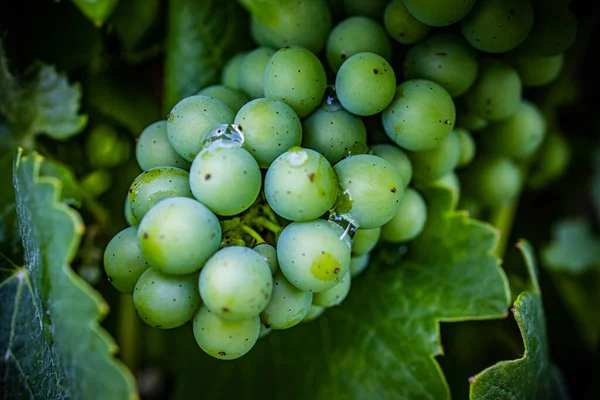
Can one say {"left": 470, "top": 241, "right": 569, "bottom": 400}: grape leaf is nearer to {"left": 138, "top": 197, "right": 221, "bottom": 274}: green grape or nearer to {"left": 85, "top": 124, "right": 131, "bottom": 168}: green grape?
{"left": 138, "top": 197, "right": 221, "bottom": 274}: green grape

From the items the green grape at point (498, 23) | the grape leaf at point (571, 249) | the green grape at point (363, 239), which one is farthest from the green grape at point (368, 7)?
the grape leaf at point (571, 249)

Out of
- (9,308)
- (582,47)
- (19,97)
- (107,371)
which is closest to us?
(107,371)

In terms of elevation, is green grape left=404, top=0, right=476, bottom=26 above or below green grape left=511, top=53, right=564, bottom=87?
above

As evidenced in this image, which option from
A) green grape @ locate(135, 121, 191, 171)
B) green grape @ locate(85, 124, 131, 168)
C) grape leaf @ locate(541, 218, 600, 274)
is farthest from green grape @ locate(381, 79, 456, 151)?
grape leaf @ locate(541, 218, 600, 274)

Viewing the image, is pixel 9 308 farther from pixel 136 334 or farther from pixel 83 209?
pixel 136 334

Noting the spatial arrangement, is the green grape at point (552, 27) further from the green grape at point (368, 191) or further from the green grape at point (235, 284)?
the green grape at point (235, 284)

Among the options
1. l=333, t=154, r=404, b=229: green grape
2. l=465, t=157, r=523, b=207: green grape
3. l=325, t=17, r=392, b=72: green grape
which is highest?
l=325, t=17, r=392, b=72: green grape

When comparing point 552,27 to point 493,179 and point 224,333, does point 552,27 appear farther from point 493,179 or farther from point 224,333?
point 224,333

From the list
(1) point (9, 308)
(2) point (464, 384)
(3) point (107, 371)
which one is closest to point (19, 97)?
(1) point (9, 308)
